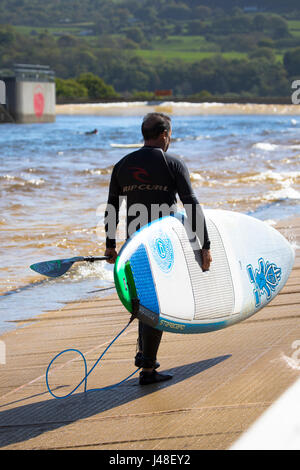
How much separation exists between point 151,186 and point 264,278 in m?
1.18

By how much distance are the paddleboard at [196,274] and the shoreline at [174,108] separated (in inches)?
4245

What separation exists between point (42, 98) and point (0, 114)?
17.2ft

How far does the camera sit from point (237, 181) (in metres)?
18.8

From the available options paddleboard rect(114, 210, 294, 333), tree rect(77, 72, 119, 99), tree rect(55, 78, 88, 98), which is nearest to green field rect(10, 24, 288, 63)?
tree rect(77, 72, 119, 99)

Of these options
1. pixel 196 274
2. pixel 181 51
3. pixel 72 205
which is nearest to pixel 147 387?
pixel 196 274

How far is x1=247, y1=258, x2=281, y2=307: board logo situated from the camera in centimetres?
454

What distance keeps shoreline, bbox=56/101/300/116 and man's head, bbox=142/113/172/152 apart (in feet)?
355

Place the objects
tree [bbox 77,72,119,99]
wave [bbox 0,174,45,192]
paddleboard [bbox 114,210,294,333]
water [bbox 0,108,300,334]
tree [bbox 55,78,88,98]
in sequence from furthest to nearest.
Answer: tree [bbox 77,72,119,99], tree [bbox 55,78,88,98], wave [bbox 0,174,45,192], water [bbox 0,108,300,334], paddleboard [bbox 114,210,294,333]

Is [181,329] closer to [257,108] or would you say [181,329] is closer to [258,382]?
[258,382]

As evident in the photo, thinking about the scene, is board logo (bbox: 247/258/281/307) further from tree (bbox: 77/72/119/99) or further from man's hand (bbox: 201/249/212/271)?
tree (bbox: 77/72/119/99)

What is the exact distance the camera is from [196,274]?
412 cm

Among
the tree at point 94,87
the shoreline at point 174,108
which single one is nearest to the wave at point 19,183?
the shoreline at point 174,108
